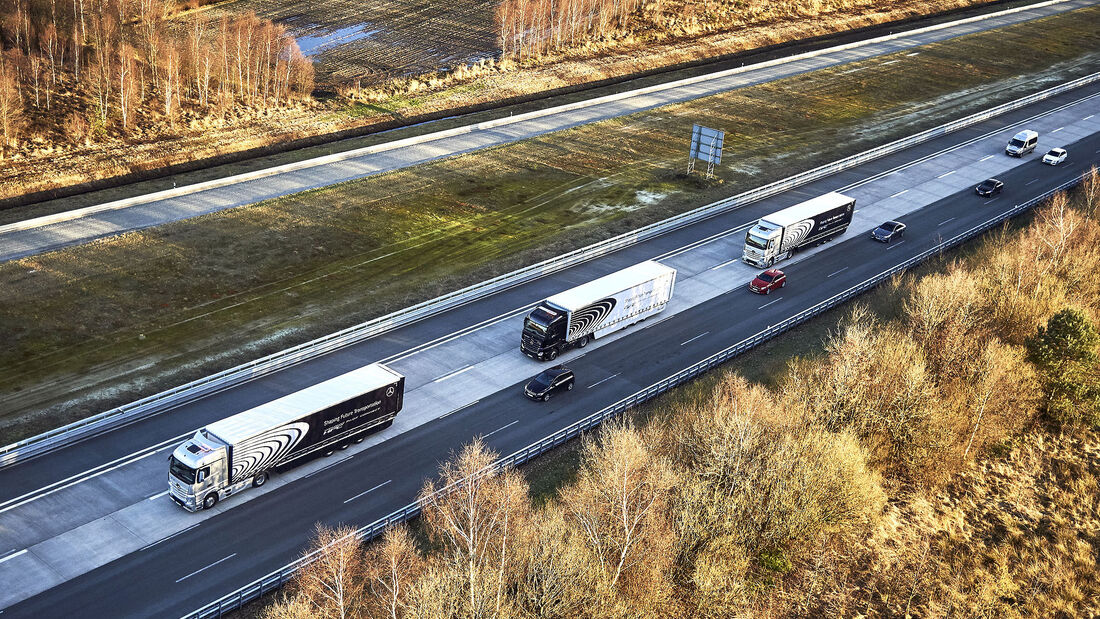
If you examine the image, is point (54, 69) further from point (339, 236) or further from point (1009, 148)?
point (1009, 148)

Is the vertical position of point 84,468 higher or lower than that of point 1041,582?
higher

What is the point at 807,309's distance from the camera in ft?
206

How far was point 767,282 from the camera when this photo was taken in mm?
64250

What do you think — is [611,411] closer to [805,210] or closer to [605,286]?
[605,286]

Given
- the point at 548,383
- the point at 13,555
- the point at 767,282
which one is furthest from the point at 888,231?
the point at 13,555

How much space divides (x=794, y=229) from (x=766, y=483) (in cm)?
3140

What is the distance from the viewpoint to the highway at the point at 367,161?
222 feet

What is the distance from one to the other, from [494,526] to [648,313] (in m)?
26.6

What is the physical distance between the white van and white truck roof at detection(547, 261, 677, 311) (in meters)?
48.9

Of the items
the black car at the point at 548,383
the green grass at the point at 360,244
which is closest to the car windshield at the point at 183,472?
the green grass at the point at 360,244

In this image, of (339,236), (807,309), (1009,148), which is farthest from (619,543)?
(1009,148)

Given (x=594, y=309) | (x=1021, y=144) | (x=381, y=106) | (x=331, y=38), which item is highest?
(x=1021, y=144)

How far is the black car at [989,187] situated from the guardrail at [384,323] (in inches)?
440

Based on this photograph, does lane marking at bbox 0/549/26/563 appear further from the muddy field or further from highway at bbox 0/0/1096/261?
the muddy field
